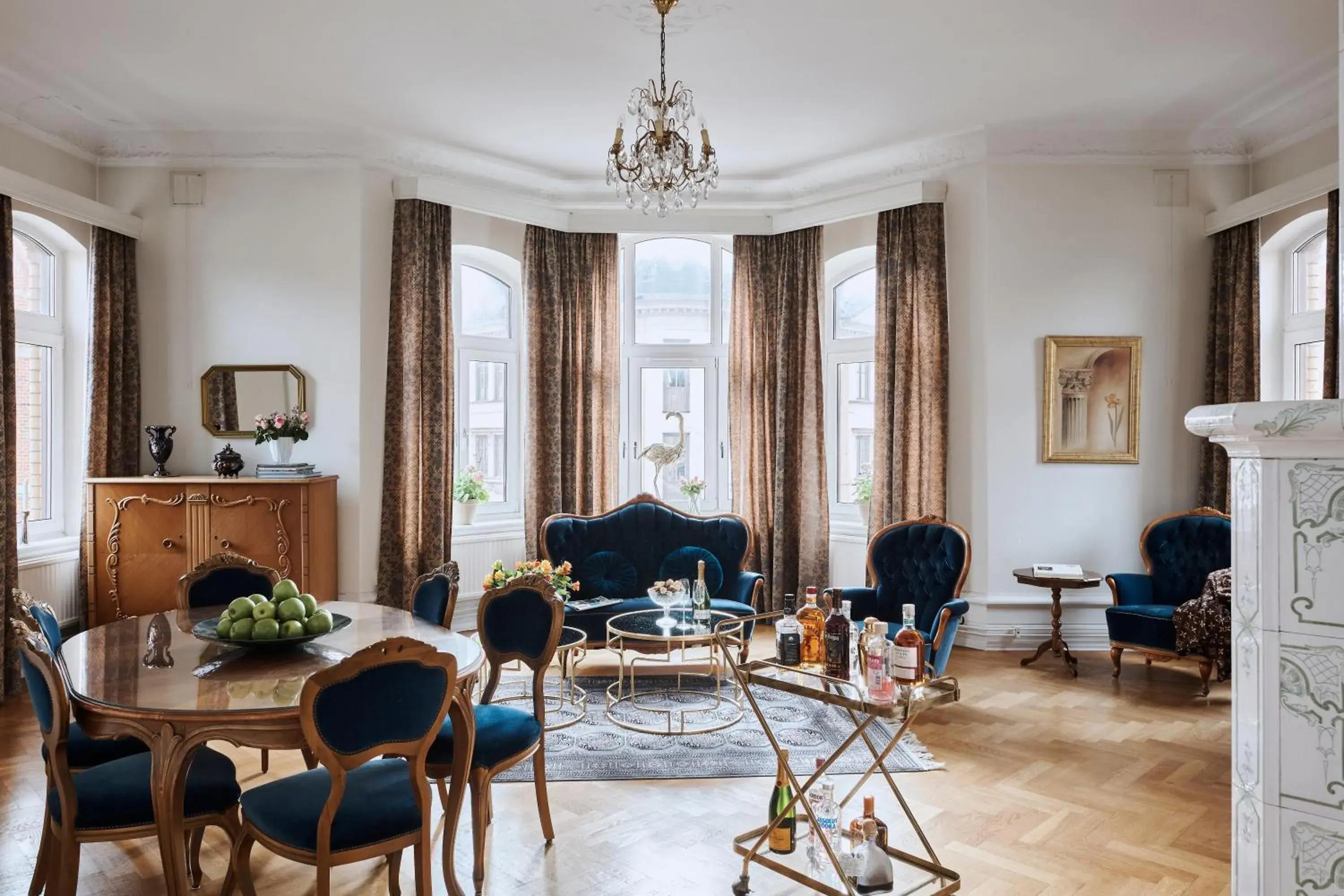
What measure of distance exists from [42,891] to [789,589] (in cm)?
553

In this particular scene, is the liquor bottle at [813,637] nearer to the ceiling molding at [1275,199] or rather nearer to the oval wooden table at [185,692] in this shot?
the oval wooden table at [185,692]

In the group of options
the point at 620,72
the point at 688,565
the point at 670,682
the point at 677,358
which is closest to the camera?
Answer: the point at 620,72

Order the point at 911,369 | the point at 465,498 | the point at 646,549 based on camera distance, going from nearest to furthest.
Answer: the point at 646,549
the point at 911,369
the point at 465,498

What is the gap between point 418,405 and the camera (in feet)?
22.3

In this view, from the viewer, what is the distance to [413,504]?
6.75m

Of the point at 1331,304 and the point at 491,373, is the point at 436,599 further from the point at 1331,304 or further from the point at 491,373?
the point at 1331,304

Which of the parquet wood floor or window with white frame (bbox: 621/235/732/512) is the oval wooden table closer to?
the parquet wood floor

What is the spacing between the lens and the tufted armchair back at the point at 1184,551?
232 inches

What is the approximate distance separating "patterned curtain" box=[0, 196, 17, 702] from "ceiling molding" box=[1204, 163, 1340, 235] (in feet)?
25.2

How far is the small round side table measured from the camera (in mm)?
5895

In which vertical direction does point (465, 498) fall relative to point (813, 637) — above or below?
above

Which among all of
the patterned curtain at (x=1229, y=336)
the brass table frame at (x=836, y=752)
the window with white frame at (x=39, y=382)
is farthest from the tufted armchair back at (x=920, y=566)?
the window with white frame at (x=39, y=382)

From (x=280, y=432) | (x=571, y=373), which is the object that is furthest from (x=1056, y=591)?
(x=280, y=432)

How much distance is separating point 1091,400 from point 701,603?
3.30 meters
